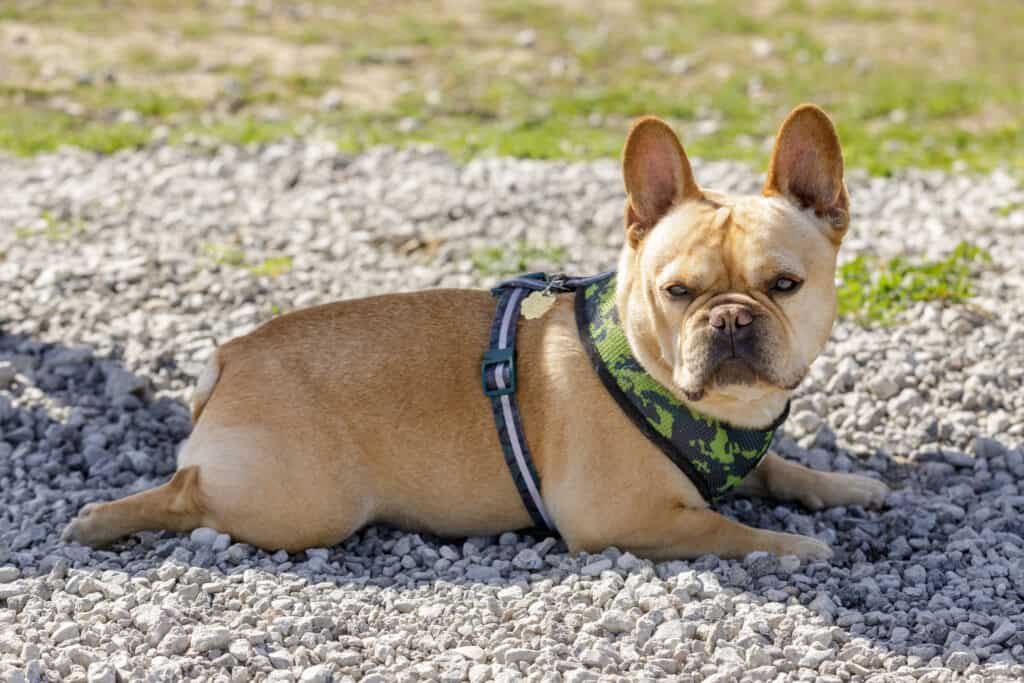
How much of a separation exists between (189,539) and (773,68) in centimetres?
960

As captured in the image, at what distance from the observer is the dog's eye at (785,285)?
5157 millimetres

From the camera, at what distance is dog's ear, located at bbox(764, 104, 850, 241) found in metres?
5.30

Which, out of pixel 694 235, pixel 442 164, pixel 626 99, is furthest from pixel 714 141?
pixel 694 235

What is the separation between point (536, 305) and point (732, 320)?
3.75 ft

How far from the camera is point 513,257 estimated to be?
8.64m

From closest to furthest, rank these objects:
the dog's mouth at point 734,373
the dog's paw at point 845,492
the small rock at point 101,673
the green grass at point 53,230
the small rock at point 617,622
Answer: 1. the small rock at point 101,673
2. the small rock at point 617,622
3. the dog's mouth at point 734,373
4. the dog's paw at point 845,492
5. the green grass at point 53,230

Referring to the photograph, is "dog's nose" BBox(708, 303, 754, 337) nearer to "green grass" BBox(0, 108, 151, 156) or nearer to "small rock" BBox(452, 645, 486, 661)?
"small rock" BBox(452, 645, 486, 661)

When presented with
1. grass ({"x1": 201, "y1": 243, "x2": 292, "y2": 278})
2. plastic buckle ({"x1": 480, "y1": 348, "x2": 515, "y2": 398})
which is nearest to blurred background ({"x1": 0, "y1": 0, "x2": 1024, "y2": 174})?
grass ({"x1": 201, "y1": 243, "x2": 292, "y2": 278})

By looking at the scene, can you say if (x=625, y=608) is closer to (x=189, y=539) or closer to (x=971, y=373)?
(x=189, y=539)

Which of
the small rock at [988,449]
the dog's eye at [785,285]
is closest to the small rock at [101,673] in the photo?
the dog's eye at [785,285]

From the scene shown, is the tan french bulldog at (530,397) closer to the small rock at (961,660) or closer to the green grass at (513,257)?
the small rock at (961,660)

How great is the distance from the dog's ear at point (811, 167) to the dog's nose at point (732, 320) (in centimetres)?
66

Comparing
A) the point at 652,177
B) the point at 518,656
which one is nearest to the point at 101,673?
the point at 518,656

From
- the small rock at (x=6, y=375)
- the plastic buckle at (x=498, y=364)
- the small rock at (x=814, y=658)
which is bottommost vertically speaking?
→ the small rock at (x=814, y=658)
